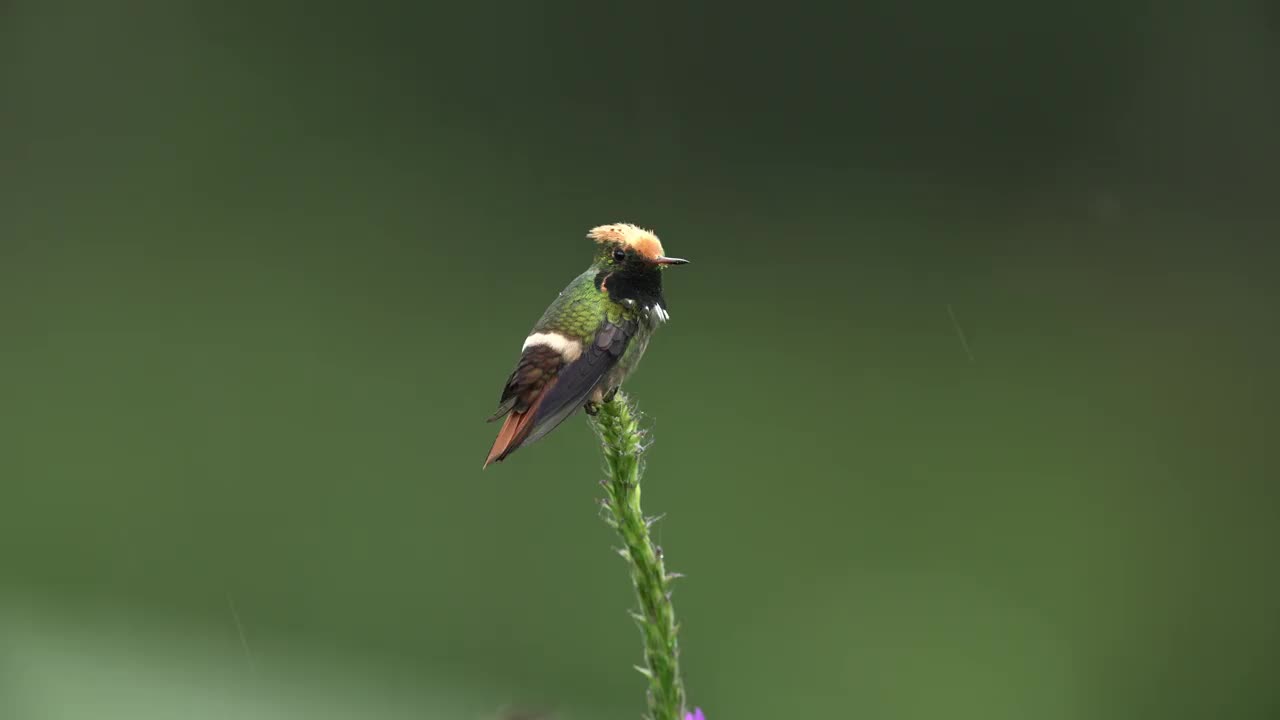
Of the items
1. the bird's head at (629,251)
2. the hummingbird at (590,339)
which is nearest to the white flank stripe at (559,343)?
the hummingbird at (590,339)

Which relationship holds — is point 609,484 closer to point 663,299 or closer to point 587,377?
point 587,377

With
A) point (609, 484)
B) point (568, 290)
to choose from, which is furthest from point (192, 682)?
point (609, 484)

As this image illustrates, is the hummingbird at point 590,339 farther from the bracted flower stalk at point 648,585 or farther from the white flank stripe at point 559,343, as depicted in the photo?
the bracted flower stalk at point 648,585

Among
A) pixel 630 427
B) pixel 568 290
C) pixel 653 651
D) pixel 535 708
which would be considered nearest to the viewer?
pixel 535 708

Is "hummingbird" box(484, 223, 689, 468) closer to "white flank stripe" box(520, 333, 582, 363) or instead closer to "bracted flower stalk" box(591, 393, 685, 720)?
"white flank stripe" box(520, 333, 582, 363)

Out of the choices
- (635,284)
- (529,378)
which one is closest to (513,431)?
(529,378)

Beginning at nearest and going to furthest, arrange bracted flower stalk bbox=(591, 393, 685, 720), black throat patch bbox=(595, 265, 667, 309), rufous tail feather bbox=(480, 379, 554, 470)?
bracted flower stalk bbox=(591, 393, 685, 720) → rufous tail feather bbox=(480, 379, 554, 470) → black throat patch bbox=(595, 265, 667, 309)

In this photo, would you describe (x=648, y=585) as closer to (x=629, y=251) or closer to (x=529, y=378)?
(x=529, y=378)

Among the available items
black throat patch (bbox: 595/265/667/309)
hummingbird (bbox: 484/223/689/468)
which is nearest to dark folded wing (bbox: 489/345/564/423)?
hummingbird (bbox: 484/223/689/468)
